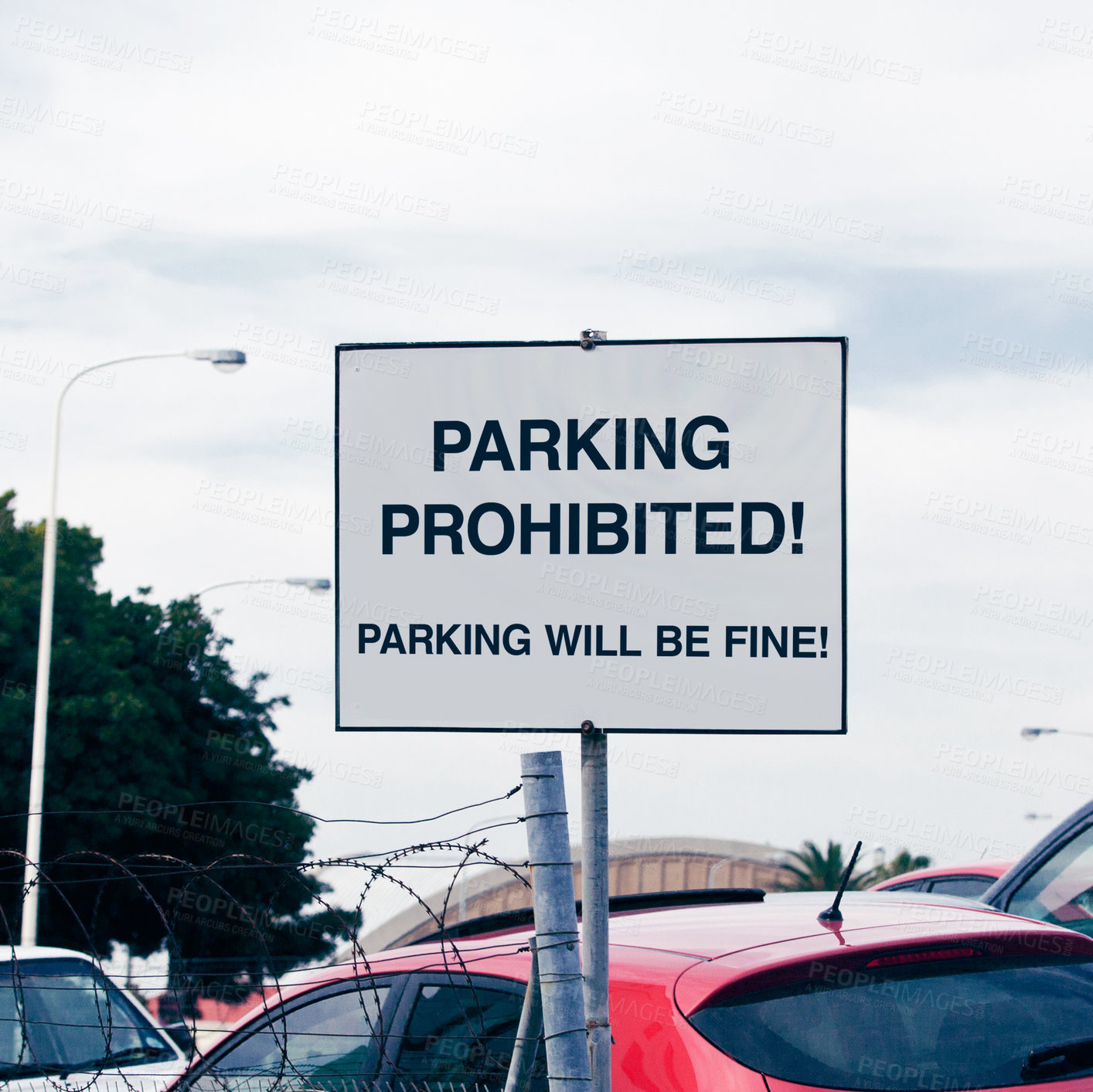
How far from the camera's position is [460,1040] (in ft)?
11.4

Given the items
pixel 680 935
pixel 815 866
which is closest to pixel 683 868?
pixel 815 866

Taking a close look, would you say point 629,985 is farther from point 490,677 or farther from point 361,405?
point 361,405

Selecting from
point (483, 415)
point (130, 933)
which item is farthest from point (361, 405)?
point (130, 933)

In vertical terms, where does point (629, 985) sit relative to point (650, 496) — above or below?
below

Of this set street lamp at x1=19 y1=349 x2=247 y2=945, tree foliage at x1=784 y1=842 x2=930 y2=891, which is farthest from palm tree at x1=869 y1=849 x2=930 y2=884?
street lamp at x1=19 y1=349 x2=247 y2=945

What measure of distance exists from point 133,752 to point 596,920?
2451 centimetres

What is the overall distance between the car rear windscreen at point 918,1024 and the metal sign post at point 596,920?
1.03 feet

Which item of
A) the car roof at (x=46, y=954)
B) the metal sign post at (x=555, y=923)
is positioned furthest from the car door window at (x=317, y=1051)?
the car roof at (x=46, y=954)

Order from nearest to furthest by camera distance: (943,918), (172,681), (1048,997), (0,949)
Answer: (1048,997), (943,918), (0,949), (172,681)

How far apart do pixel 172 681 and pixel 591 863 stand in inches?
1024

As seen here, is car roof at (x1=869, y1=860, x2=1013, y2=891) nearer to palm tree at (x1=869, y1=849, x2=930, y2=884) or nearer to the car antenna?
the car antenna

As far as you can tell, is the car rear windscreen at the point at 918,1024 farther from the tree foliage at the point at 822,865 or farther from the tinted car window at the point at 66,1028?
the tree foliage at the point at 822,865

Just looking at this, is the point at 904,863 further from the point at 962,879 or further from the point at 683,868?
the point at 962,879

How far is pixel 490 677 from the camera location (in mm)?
3109
